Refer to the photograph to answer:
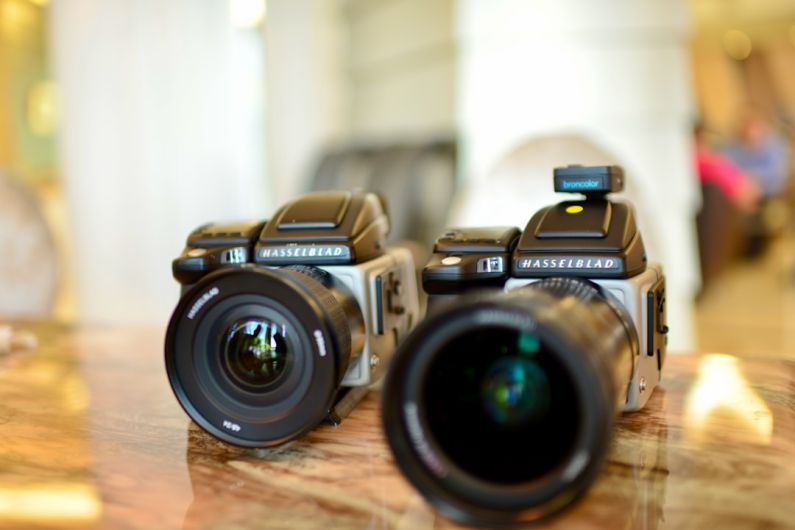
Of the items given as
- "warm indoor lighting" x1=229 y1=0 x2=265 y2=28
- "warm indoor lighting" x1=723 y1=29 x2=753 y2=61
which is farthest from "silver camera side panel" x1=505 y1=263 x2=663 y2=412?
"warm indoor lighting" x1=723 y1=29 x2=753 y2=61

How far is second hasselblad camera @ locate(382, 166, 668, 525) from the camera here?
A: 0.38 m

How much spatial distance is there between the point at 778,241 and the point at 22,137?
472cm

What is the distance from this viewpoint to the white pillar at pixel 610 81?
147cm

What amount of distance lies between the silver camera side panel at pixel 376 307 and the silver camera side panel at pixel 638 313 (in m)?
0.12

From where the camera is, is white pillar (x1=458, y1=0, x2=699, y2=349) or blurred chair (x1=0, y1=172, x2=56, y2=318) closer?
blurred chair (x1=0, y1=172, x2=56, y2=318)

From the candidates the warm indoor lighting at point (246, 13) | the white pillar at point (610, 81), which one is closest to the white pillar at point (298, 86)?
the warm indoor lighting at point (246, 13)

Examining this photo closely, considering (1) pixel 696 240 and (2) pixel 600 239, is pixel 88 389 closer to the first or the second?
(2) pixel 600 239

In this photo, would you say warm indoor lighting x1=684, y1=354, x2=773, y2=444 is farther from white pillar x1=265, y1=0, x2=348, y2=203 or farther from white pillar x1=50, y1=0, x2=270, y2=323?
white pillar x1=265, y1=0, x2=348, y2=203

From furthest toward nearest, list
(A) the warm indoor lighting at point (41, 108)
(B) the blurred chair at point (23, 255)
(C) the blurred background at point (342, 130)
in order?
1. (A) the warm indoor lighting at point (41, 108)
2. (C) the blurred background at point (342, 130)
3. (B) the blurred chair at point (23, 255)

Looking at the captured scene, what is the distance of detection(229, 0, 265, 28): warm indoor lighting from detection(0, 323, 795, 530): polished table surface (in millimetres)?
1974

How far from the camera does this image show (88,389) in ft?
2.35

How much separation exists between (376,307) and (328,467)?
16 cm

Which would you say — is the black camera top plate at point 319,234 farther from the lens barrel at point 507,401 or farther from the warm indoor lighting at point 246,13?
the warm indoor lighting at point 246,13

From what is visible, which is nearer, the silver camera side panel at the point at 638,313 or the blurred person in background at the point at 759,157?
the silver camera side panel at the point at 638,313
